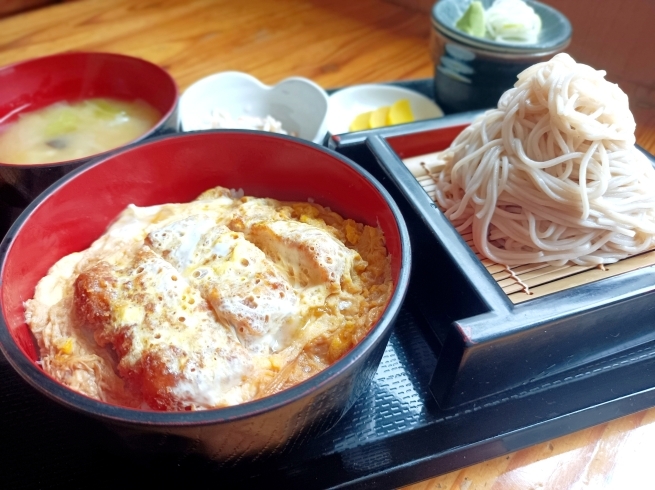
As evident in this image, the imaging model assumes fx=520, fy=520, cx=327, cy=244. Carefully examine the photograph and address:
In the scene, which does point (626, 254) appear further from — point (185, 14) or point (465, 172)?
point (185, 14)

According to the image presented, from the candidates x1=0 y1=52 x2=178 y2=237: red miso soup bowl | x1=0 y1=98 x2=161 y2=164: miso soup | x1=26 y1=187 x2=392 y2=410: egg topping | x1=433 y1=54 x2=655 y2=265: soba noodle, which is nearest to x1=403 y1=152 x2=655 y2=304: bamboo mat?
x1=433 y1=54 x2=655 y2=265: soba noodle

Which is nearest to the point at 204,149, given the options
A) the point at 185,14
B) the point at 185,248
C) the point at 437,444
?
the point at 185,248

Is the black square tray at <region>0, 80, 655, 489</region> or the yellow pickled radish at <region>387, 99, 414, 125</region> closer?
the black square tray at <region>0, 80, 655, 489</region>

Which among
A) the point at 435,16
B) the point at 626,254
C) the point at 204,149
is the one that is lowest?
the point at 626,254

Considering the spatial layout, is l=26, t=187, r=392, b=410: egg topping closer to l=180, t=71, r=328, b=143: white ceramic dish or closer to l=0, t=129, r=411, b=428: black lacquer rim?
l=0, t=129, r=411, b=428: black lacquer rim

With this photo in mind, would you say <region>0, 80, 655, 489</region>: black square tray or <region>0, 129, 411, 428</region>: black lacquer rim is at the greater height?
<region>0, 129, 411, 428</region>: black lacquer rim

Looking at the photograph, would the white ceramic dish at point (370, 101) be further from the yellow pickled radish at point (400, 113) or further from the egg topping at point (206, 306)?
the egg topping at point (206, 306)
